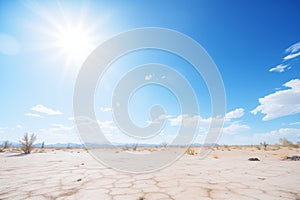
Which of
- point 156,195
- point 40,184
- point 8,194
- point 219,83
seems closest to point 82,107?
point 40,184

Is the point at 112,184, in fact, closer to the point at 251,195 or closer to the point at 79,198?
the point at 79,198

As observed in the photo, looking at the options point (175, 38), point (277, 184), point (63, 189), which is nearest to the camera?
point (63, 189)

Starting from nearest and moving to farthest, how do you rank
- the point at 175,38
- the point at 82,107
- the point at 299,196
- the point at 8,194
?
the point at 299,196, the point at 8,194, the point at 82,107, the point at 175,38

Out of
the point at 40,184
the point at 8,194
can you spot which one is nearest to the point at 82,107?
the point at 40,184

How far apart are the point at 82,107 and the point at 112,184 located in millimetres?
6033

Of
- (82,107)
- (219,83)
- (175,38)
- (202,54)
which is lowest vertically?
(82,107)

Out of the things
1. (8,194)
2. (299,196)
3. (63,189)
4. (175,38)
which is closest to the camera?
(299,196)

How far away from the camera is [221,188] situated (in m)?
3.58

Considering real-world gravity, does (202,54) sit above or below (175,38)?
below

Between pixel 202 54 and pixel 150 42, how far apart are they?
3337 millimetres

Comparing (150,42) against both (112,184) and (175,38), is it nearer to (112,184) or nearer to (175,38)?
(175,38)

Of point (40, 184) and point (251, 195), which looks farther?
point (40, 184)

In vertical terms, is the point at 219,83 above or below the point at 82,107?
above

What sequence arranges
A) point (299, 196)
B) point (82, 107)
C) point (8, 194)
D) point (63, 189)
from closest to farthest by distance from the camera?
point (299, 196), point (8, 194), point (63, 189), point (82, 107)
